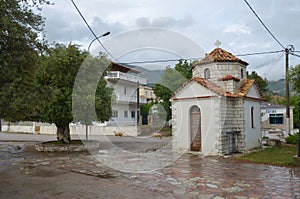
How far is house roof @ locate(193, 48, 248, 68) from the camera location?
1584cm

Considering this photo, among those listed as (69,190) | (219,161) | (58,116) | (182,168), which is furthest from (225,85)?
(69,190)

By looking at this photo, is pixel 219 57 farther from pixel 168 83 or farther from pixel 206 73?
pixel 168 83

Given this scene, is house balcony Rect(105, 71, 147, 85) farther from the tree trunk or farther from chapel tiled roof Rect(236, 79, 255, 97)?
chapel tiled roof Rect(236, 79, 255, 97)

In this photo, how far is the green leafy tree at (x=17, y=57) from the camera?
6.89m

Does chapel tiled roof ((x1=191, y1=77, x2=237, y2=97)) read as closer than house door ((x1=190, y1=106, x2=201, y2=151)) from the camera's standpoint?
Yes

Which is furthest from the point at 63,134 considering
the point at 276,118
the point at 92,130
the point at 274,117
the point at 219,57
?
the point at 276,118

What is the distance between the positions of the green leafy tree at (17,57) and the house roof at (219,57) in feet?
33.8

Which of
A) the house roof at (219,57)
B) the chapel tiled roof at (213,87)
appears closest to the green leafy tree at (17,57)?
the chapel tiled roof at (213,87)

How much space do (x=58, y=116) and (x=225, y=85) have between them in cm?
916

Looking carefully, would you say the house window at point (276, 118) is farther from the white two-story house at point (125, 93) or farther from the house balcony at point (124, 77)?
the house balcony at point (124, 77)

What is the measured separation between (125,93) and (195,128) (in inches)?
850

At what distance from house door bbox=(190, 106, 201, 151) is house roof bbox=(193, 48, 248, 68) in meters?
2.89

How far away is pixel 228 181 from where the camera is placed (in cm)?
855

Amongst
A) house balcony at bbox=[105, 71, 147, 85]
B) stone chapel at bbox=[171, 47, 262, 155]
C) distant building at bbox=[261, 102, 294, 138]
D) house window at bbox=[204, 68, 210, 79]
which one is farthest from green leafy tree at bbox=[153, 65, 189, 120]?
stone chapel at bbox=[171, 47, 262, 155]
